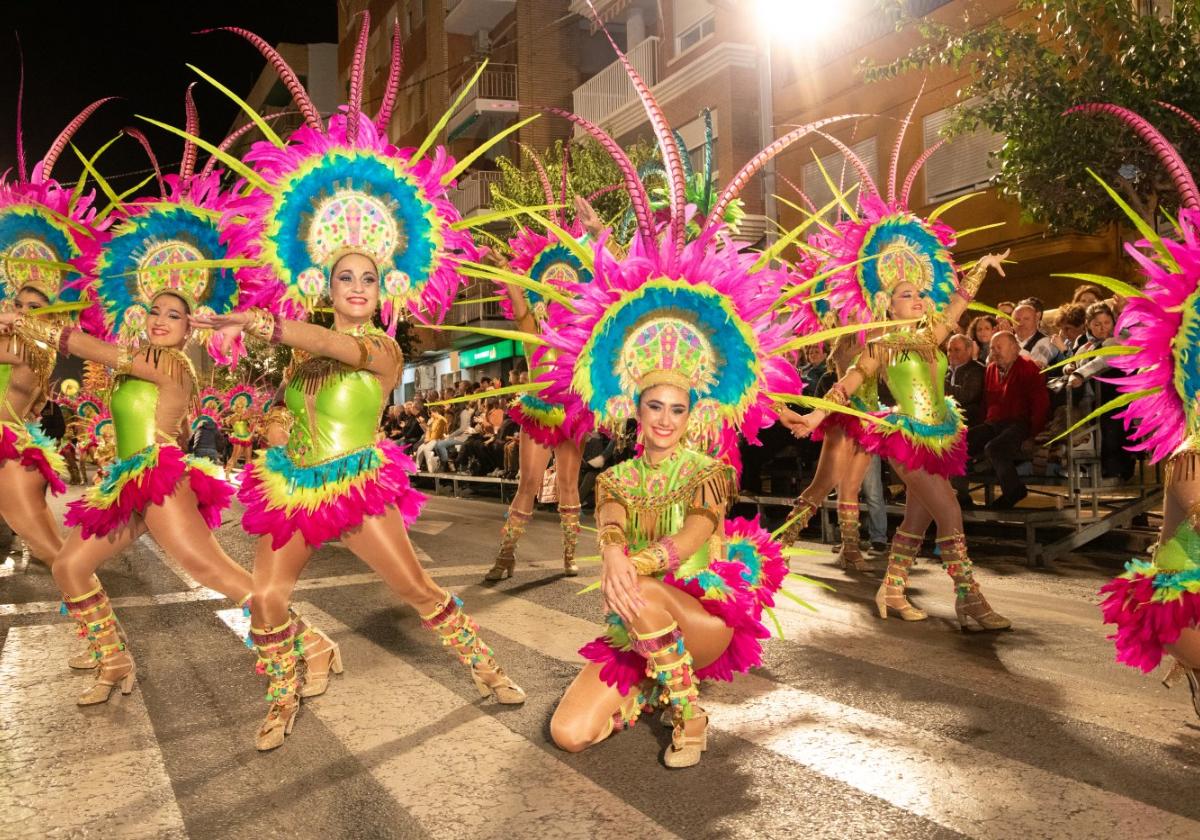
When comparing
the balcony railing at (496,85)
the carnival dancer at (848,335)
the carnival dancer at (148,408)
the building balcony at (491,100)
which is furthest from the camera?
the balcony railing at (496,85)

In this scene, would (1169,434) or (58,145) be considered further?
(58,145)

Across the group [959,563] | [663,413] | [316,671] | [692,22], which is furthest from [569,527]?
[692,22]

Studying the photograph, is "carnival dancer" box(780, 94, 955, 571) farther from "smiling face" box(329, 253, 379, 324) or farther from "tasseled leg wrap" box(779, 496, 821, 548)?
"smiling face" box(329, 253, 379, 324)

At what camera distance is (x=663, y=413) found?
3865 millimetres

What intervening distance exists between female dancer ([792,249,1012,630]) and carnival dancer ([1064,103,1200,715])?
6.61ft

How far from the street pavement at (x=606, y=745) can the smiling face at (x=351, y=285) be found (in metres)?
1.73

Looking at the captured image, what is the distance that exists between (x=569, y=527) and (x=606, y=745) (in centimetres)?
426

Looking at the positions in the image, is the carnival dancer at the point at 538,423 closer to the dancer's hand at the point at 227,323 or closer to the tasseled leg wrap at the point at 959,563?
the tasseled leg wrap at the point at 959,563

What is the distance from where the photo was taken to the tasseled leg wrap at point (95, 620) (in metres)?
4.91

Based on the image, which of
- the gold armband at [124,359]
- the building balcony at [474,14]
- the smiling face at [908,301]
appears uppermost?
the building balcony at [474,14]

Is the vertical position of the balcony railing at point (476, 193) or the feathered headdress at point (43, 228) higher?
the balcony railing at point (476, 193)

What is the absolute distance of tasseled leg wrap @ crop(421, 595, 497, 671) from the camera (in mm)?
4473

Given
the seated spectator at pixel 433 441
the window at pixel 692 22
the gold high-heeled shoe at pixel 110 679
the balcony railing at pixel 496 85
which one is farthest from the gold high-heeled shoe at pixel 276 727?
the balcony railing at pixel 496 85

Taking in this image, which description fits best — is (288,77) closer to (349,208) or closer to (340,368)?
(349,208)
